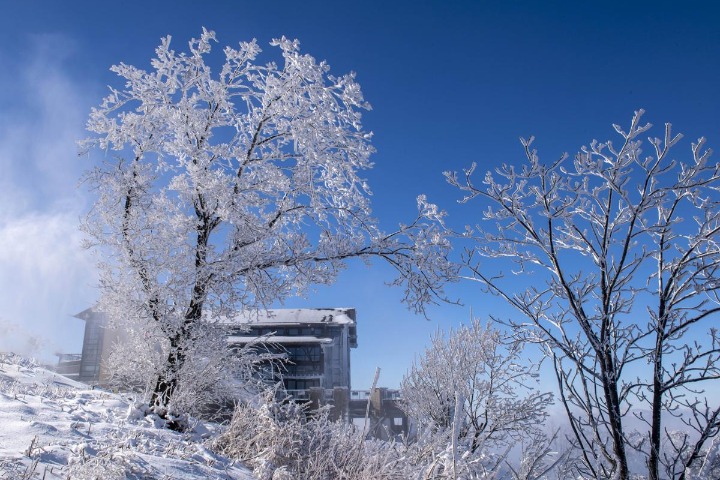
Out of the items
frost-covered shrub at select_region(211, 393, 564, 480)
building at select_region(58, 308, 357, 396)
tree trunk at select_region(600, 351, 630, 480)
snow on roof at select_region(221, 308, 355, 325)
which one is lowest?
frost-covered shrub at select_region(211, 393, 564, 480)

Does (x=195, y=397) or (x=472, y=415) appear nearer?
(x=195, y=397)

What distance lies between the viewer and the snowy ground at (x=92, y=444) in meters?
3.85

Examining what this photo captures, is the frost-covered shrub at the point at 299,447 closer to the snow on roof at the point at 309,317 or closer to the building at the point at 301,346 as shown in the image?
the building at the point at 301,346

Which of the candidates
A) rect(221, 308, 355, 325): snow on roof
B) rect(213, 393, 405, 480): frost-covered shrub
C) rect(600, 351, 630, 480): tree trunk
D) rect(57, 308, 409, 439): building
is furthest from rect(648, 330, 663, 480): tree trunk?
rect(221, 308, 355, 325): snow on roof

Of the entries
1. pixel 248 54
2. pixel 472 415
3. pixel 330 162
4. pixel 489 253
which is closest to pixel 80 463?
pixel 489 253

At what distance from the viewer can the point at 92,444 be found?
15.2 feet

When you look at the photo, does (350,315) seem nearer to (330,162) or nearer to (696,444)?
(330,162)

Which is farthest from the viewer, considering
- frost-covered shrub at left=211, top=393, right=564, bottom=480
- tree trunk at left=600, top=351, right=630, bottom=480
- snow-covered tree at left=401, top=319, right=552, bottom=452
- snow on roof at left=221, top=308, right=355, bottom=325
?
snow on roof at left=221, top=308, right=355, bottom=325

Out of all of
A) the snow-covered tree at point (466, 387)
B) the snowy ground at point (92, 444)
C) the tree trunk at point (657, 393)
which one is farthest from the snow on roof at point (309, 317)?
the tree trunk at point (657, 393)

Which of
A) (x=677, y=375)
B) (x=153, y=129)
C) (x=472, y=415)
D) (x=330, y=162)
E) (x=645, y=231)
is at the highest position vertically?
(x=153, y=129)

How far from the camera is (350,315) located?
127 feet

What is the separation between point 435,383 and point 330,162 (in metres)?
12.7

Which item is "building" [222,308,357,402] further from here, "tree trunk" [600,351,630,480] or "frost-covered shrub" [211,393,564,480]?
"tree trunk" [600,351,630,480]

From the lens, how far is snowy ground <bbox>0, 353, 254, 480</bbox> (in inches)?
151
